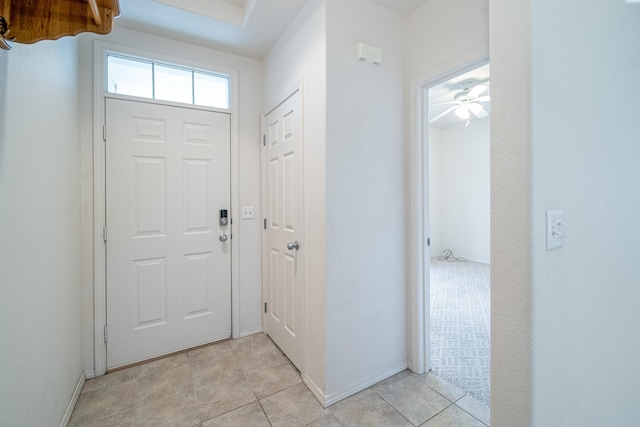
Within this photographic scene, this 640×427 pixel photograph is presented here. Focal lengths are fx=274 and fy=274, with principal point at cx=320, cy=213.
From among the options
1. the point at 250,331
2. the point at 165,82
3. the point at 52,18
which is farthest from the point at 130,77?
the point at 250,331

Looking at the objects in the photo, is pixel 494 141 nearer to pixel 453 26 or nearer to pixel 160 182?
pixel 453 26

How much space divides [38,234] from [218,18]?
69.8 inches

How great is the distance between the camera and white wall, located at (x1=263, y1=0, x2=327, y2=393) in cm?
167

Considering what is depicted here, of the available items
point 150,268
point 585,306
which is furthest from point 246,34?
point 585,306

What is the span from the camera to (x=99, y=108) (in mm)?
1976

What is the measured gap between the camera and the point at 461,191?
5.57 m

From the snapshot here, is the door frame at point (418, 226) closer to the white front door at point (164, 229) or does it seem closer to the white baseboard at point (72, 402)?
the white front door at point (164, 229)

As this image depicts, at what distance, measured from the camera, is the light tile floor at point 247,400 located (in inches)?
61.1

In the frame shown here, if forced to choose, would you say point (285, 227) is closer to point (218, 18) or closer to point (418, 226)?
point (418, 226)

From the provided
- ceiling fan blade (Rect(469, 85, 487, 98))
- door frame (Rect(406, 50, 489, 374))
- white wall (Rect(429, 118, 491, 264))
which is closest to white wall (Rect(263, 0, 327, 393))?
door frame (Rect(406, 50, 489, 374))

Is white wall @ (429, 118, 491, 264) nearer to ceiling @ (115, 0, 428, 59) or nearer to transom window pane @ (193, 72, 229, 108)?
ceiling @ (115, 0, 428, 59)

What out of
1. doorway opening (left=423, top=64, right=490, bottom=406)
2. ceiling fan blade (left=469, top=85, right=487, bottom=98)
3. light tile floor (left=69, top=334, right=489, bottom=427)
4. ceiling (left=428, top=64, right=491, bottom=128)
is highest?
ceiling (left=428, top=64, right=491, bottom=128)

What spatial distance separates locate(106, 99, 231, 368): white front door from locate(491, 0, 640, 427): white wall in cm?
212

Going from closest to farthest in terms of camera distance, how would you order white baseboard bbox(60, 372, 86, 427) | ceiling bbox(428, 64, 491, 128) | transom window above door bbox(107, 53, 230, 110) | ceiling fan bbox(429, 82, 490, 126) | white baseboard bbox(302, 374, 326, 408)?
white baseboard bbox(60, 372, 86, 427) < white baseboard bbox(302, 374, 326, 408) < transom window above door bbox(107, 53, 230, 110) < ceiling bbox(428, 64, 491, 128) < ceiling fan bbox(429, 82, 490, 126)
